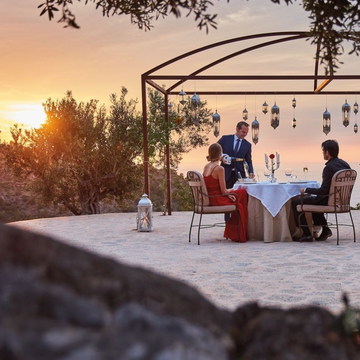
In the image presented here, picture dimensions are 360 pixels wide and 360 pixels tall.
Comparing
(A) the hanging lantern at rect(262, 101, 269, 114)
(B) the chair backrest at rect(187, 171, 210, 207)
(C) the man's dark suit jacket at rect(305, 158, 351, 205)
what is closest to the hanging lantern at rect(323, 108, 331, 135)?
(A) the hanging lantern at rect(262, 101, 269, 114)

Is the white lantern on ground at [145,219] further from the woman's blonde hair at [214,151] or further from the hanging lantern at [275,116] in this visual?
the hanging lantern at [275,116]

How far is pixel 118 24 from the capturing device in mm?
8656

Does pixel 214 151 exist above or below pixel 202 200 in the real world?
above

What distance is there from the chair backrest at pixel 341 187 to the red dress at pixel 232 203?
3.95 ft

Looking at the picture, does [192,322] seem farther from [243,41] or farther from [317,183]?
[243,41]

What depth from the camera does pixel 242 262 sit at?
6.10 metres

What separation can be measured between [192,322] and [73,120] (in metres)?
15.6

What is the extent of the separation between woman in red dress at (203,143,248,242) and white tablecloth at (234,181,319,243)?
0.43ft

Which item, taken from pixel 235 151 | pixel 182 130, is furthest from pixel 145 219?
pixel 182 130

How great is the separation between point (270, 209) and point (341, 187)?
40.2 inches

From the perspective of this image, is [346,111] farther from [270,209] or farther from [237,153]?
[270,209]

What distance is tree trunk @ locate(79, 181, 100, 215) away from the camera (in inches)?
655

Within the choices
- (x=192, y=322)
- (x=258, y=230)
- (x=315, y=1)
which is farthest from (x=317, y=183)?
(x=192, y=322)

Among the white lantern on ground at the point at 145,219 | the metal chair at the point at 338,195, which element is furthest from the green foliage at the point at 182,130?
the metal chair at the point at 338,195
